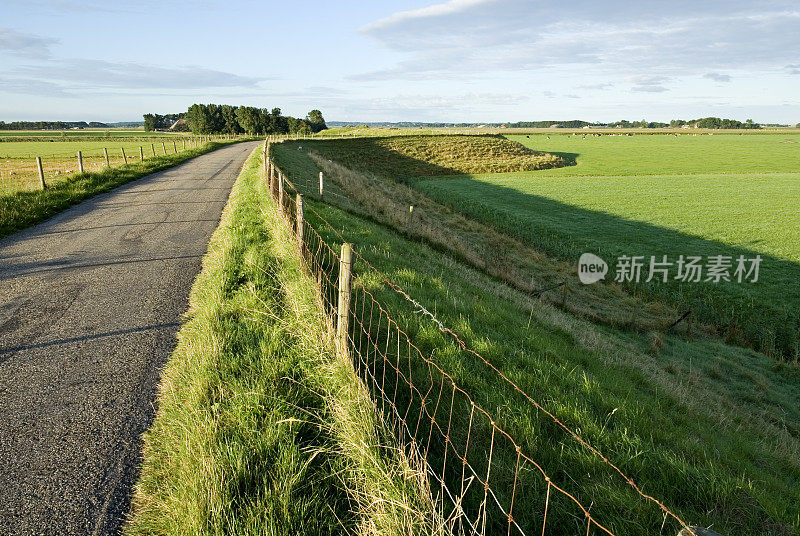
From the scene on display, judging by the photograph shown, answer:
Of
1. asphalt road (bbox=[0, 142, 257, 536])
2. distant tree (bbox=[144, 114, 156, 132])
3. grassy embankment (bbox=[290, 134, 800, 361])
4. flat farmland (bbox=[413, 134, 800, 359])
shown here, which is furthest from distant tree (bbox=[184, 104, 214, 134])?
asphalt road (bbox=[0, 142, 257, 536])

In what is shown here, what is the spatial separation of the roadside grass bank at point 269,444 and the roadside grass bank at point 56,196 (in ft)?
31.0

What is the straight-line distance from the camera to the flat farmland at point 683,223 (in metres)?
14.9

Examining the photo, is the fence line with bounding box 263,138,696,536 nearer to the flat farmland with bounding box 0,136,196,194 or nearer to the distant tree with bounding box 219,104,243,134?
the flat farmland with bounding box 0,136,196,194

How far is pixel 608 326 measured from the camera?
13375mm

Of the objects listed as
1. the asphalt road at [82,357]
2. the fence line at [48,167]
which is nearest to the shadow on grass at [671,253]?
the asphalt road at [82,357]

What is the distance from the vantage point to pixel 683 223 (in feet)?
85.8

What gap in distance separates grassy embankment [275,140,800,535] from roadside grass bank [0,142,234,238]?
954 centimetres

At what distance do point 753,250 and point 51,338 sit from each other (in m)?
25.6

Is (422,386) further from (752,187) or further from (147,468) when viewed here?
(752,187)

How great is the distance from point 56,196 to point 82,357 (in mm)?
12705

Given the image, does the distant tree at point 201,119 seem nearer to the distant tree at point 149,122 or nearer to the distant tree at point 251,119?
the distant tree at point 251,119

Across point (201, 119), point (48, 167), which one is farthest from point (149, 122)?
point (48, 167)

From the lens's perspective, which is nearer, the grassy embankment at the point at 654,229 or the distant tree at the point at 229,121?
the grassy embankment at the point at 654,229

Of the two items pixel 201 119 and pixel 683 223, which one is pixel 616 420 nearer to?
pixel 683 223
